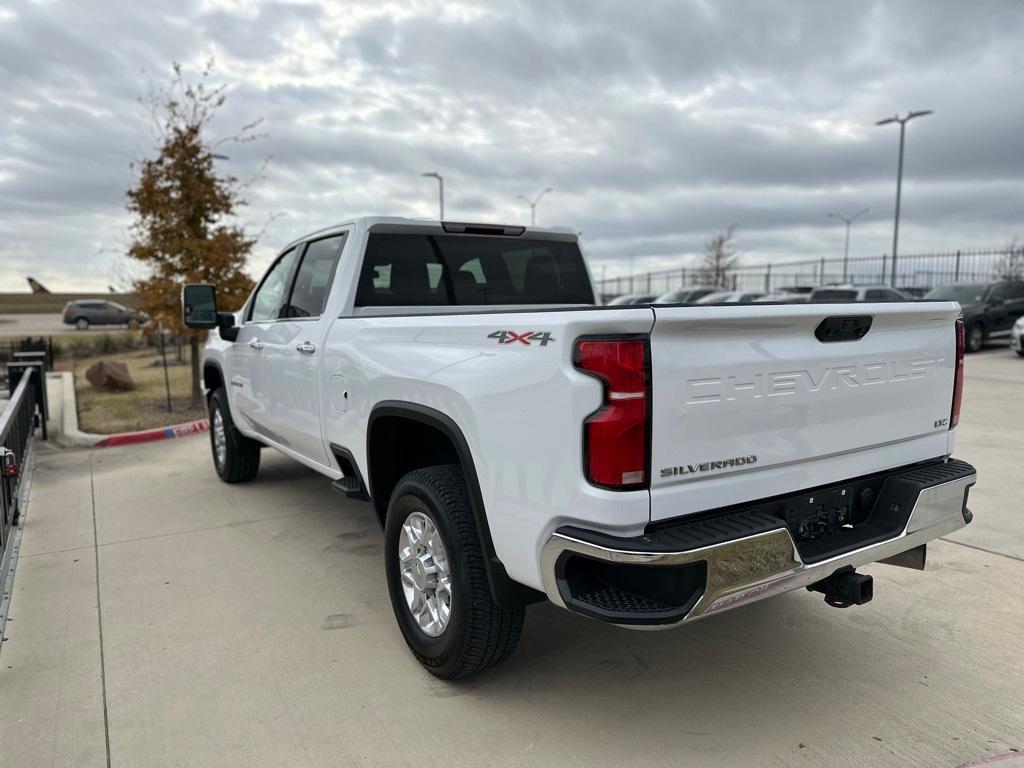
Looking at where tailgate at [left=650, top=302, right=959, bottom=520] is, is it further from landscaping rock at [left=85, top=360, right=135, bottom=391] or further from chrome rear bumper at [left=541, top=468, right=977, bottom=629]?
landscaping rock at [left=85, top=360, right=135, bottom=391]

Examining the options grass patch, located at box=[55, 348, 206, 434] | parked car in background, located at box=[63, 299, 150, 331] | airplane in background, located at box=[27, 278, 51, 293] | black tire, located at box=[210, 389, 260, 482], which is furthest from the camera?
airplane in background, located at box=[27, 278, 51, 293]

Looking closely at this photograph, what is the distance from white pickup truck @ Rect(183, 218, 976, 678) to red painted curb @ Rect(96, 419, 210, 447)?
599cm

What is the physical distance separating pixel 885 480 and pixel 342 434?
2525mm

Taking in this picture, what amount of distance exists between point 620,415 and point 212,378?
207 inches


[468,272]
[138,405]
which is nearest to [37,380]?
[138,405]

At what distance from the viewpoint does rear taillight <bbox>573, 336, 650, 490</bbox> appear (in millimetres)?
2303

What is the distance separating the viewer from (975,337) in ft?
59.0

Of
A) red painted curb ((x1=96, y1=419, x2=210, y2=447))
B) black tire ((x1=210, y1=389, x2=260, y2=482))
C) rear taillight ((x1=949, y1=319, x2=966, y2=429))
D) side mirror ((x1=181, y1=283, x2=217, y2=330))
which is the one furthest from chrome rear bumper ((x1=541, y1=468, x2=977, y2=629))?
red painted curb ((x1=96, y1=419, x2=210, y2=447))

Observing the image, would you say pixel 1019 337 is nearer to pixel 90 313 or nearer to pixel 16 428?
pixel 16 428

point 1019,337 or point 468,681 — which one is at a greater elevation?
point 1019,337

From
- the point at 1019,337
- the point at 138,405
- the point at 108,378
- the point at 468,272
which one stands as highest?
the point at 468,272

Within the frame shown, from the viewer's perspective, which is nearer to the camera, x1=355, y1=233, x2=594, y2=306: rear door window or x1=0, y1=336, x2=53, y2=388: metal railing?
x1=355, y1=233, x2=594, y2=306: rear door window

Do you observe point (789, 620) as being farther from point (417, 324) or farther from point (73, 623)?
point (73, 623)

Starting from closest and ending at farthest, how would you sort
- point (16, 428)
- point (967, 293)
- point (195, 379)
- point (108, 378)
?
point (16, 428), point (195, 379), point (108, 378), point (967, 293)
